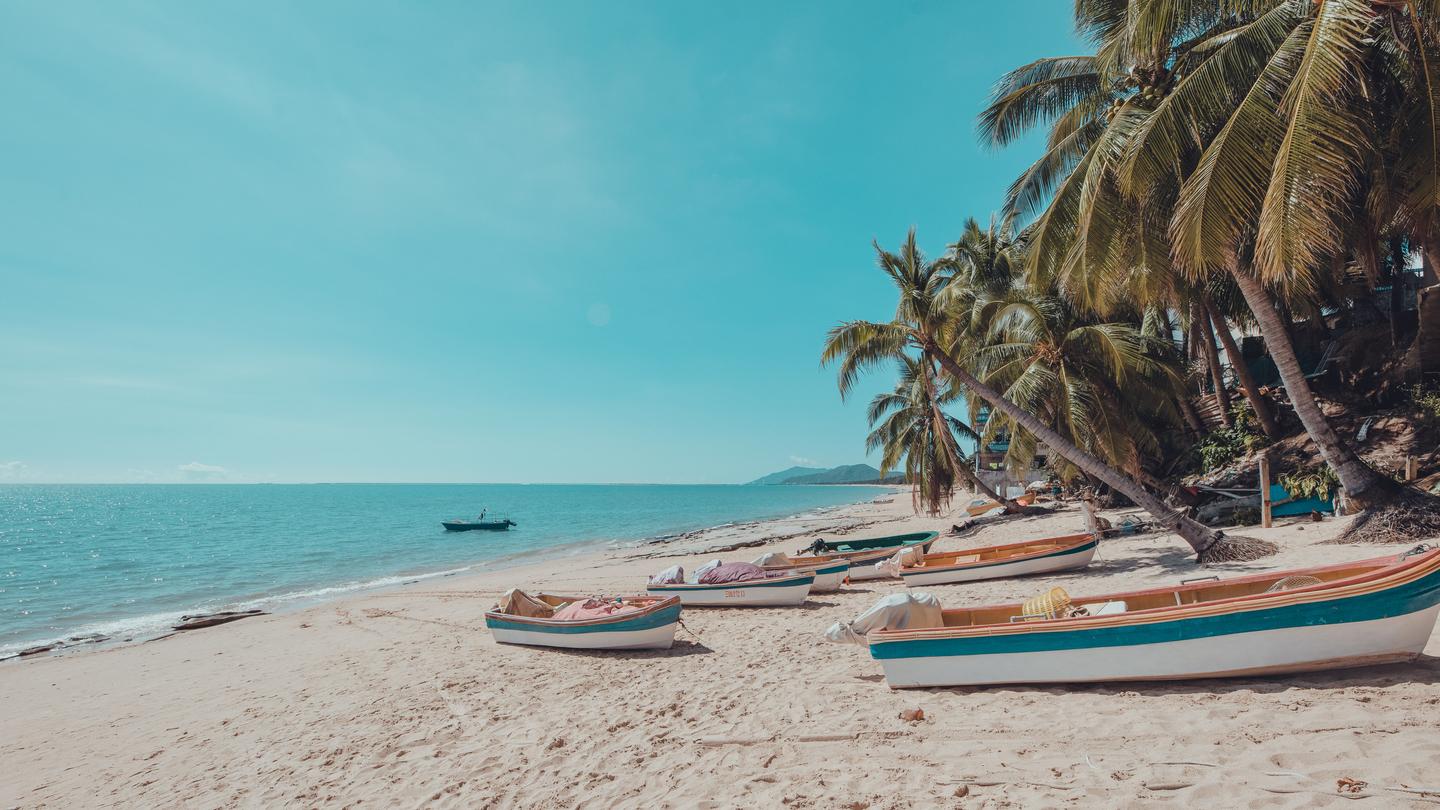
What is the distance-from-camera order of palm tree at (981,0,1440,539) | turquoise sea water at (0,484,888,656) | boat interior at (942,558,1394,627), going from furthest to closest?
turquoise sea water at (0,484,888,656) < palm tree at (981,0,1440,539) < boat interior at (942,558,1394,627)

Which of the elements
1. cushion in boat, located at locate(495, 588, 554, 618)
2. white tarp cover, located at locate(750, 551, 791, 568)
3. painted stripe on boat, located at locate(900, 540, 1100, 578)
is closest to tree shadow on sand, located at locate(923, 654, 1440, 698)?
painted stripe on boat, located at locate(900, 540, 1100, 578)

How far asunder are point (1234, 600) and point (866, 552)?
33.3 ft

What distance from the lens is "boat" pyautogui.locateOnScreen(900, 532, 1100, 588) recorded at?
11.4 meters

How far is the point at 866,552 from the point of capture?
14797 mm

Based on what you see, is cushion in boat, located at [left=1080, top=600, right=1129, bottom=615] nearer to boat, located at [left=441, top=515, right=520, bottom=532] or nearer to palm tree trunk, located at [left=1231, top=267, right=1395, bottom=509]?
palm tree trunk, located at [left=1231, top=267, right=1395, bottom=509]

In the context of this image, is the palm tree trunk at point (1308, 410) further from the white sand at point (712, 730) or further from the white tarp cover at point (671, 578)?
the white tarp cover at point (671, 578)

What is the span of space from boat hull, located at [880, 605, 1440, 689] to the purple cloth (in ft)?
19.4

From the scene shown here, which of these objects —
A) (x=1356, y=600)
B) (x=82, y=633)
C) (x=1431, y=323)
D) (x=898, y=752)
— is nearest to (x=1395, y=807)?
(x=1356, y=600)

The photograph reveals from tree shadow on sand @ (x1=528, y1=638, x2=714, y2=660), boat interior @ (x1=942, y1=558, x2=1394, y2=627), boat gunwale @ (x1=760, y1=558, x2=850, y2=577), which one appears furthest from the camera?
boat gunwale @ (x1=760, y1=558, x2=850, y2=577)

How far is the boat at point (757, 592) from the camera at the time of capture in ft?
37.3

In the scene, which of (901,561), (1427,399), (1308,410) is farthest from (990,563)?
(1427,399)

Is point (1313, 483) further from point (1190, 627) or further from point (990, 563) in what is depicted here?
point (1190, 627)

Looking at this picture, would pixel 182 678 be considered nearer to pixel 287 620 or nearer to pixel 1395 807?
pixel 287 620

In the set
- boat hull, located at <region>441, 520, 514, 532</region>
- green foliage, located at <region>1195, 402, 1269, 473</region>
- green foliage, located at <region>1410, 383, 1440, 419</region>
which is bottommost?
boat hull, located at <region>441, 520, 514, 532</region>
